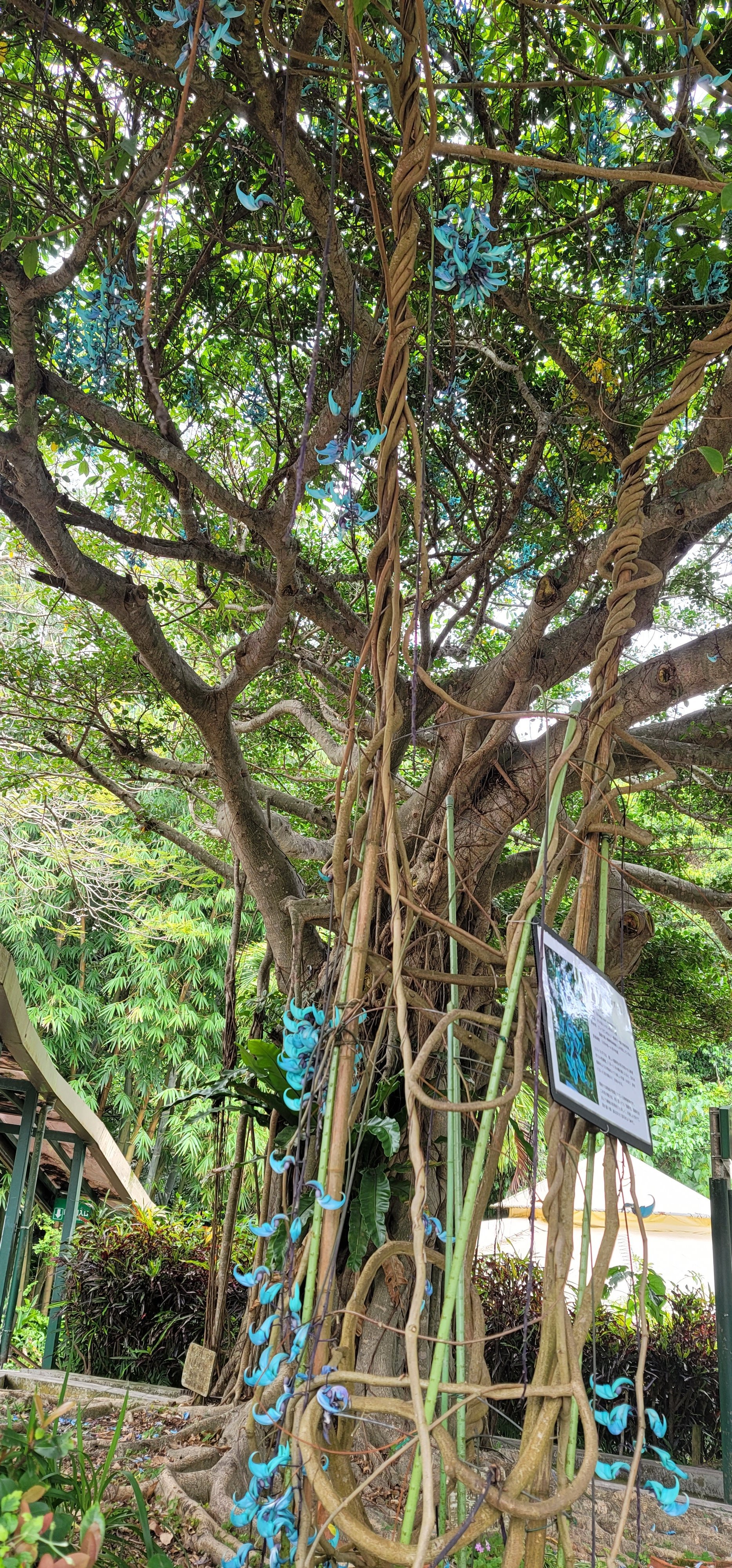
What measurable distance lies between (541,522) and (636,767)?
1.08m

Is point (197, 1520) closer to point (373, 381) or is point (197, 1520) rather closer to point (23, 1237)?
point (373, 381)

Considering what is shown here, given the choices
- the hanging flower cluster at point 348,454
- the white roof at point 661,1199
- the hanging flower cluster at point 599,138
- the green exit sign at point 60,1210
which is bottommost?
the green exit sign at point 60,1210

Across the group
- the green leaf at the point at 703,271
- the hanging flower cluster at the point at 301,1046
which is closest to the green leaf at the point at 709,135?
the green leaf at the point at 703,271

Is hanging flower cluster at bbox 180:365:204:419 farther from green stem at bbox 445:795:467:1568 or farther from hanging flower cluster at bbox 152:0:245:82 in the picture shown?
green stem at bbox 445:795:467:1568

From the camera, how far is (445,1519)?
85cm

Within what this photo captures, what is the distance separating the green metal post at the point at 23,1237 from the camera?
520cm

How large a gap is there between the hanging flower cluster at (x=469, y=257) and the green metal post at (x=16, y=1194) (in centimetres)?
525

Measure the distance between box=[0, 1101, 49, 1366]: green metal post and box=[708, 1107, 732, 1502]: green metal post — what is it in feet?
12.1

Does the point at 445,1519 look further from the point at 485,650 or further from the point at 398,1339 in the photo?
the point at 485,650

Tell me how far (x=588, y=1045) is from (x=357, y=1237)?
90.4 inches

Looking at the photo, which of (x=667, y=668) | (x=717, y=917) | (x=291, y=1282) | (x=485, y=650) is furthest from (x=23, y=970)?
(x=291, y=1282)

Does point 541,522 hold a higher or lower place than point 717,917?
higher

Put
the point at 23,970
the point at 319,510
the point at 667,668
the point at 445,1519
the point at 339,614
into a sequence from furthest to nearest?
the point at 23,970, the point at 319,510, the point at 339,614, the point at 667,668, the point at 445,1519

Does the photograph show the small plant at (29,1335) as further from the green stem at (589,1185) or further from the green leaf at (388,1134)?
the green stem at (589,1185)
